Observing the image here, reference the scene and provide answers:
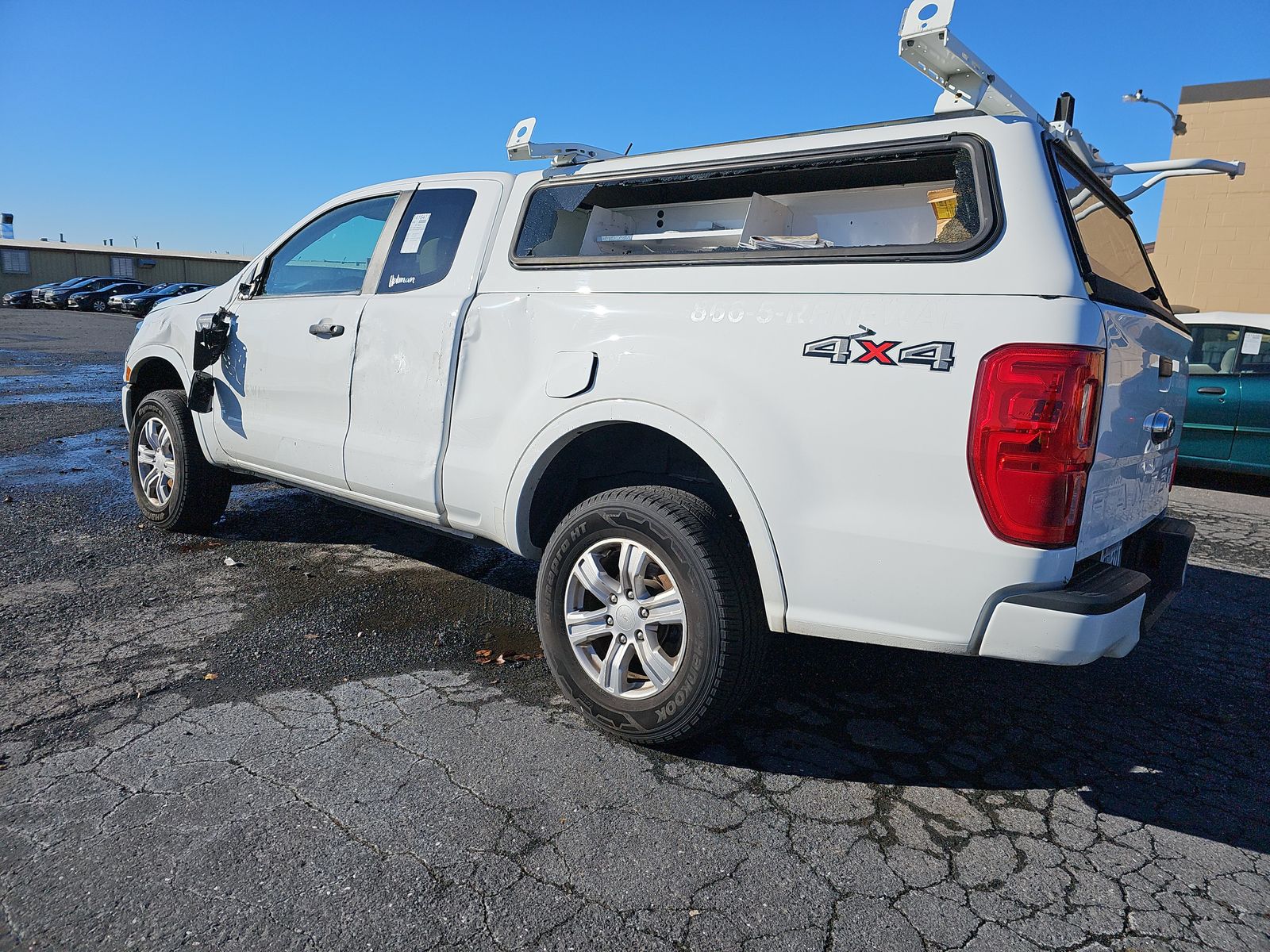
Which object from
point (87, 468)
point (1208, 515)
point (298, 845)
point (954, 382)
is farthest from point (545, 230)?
point (1208, 515)

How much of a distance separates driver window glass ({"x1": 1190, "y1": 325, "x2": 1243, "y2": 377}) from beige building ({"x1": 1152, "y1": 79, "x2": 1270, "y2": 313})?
12139 mm

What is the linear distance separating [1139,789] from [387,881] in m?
2.37

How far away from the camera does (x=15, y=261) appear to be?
5275cm

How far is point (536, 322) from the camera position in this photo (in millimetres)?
3295

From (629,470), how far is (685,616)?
825mm

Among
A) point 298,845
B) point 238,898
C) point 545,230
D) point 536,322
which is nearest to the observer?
point 238,898

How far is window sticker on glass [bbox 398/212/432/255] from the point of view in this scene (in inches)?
156

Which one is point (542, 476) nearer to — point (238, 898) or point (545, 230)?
point (545, 230)

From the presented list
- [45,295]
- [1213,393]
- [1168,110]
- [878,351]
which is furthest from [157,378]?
[45,295]

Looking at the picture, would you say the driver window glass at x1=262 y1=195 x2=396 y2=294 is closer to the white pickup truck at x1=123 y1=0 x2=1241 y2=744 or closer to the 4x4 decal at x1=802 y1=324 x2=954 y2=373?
the white pickup truck at x1=123 y1=0 x2=1241 y2=744

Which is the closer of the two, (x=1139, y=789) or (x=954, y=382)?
(x=954, y=382)

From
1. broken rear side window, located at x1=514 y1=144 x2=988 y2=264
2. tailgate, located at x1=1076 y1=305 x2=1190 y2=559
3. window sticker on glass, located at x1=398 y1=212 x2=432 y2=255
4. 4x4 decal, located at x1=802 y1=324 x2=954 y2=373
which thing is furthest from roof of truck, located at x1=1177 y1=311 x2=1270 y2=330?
window sticker on glass, located at x1=398 y1=212 x2=432 y2=255

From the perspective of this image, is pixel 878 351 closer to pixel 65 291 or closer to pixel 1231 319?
pixel 1231 319

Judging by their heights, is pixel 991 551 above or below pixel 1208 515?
above
